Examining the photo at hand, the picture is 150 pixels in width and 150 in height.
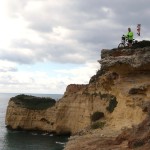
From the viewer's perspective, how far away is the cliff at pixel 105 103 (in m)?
33.5

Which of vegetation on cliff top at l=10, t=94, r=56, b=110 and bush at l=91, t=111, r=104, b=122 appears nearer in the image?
bush at l=91, t=111, r=104, b=122

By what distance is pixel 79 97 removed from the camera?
65.6 meters

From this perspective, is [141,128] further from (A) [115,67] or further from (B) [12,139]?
(B) [12,139]

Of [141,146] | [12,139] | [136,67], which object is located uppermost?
[136,67]

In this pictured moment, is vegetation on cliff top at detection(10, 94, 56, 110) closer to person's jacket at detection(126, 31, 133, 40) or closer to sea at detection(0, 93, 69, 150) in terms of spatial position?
sea at detection(0, 93, 69, 150)

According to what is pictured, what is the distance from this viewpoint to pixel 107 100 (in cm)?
5519

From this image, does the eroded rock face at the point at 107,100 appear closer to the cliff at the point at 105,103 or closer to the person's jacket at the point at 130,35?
the cliff at the point at 105,103

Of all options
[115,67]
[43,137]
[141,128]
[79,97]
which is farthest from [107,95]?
[141,128]

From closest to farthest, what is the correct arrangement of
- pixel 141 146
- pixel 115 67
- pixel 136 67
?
pixel 141 146
pixel 136 67
pixel 115 67

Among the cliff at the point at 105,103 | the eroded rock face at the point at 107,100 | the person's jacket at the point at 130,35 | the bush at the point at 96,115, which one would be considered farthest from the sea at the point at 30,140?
the person's jacket at the point at 130,35

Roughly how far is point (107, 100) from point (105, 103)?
1141 millimetres

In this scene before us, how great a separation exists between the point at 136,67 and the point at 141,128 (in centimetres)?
1194

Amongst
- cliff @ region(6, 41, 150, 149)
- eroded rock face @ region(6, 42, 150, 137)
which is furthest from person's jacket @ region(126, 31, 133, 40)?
eroded rock face @ region(6, 42, 150, 137)

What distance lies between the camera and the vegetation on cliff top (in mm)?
77062
